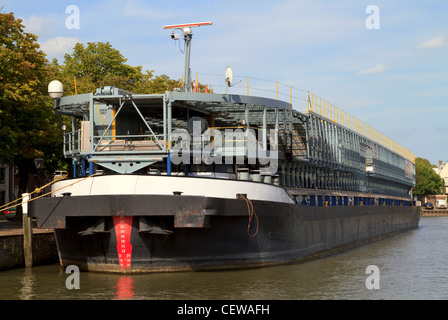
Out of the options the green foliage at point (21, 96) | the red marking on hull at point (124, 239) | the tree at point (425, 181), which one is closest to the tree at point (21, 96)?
the green foliage at point (21, 96)

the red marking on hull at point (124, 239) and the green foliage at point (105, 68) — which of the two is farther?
the green foliage at point (105, 68)

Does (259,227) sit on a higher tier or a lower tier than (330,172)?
lower

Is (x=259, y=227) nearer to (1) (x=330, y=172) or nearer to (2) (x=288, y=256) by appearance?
(2) (x=288, y=256)

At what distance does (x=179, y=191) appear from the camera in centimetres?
1775

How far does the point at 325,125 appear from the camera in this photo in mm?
31281

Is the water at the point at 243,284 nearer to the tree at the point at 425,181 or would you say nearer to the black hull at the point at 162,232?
the black hull at the point at 162,232

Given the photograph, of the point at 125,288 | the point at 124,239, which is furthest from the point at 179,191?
the point at 125,288

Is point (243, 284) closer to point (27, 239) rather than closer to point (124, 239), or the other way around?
point (124, 239)

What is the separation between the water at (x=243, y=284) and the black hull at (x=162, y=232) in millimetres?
380

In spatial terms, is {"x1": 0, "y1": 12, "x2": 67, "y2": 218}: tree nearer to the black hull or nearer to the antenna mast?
the antenna mast

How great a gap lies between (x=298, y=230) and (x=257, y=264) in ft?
11.6

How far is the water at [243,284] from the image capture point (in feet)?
51.4

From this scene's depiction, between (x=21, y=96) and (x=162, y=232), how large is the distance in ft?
49.3
